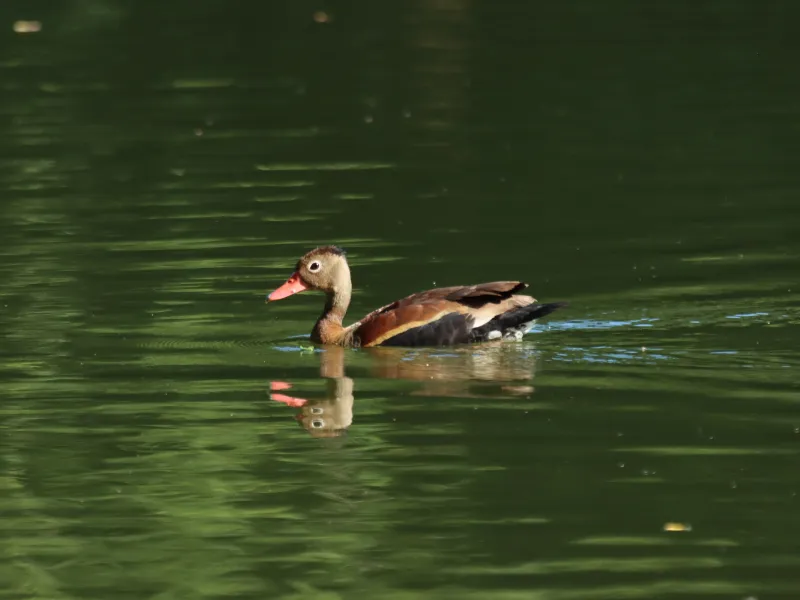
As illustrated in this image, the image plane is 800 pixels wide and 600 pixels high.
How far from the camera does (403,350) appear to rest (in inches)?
504

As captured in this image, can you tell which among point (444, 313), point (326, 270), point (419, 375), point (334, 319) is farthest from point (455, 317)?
point (326, 270)

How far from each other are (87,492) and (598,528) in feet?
8.42

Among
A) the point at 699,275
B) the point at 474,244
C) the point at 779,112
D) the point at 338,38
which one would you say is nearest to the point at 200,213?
the point at 474,244

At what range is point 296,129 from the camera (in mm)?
23859

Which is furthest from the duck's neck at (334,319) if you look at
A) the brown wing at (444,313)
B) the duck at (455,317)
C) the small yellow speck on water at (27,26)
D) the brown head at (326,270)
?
the small yellow speck on water at (27,26)

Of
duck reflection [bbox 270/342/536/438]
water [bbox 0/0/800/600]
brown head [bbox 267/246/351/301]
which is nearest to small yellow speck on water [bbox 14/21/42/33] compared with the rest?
water [bbox 0/0/800/600]

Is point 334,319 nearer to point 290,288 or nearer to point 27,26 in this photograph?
point 290,288

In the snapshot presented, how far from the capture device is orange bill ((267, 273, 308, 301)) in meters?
13.7

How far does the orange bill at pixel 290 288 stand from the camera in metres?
13.7

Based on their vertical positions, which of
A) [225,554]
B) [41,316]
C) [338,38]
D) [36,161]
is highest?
[338,38]

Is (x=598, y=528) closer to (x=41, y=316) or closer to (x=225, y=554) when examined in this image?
(x=225, y=554)

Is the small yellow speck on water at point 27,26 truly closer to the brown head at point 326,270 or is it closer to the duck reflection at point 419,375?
the brown head at point 326,270

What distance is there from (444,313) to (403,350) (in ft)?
1.33

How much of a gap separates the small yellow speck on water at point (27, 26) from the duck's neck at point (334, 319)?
2444cm
